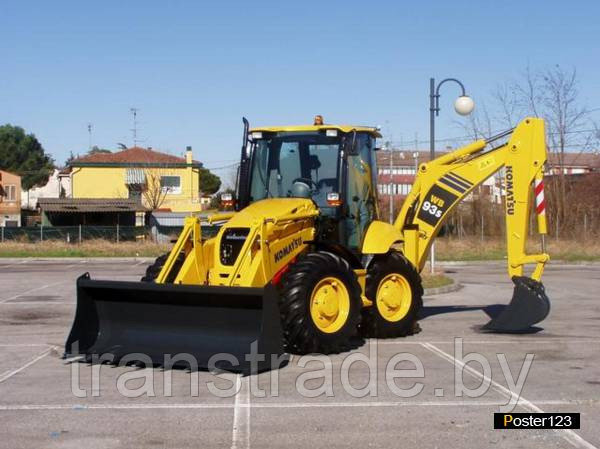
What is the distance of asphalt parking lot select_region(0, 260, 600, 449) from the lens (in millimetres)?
7266

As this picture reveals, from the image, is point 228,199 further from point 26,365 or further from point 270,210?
point 26,365

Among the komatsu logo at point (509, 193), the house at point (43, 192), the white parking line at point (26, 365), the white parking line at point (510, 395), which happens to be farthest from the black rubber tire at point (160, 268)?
the house at point (43, 192)

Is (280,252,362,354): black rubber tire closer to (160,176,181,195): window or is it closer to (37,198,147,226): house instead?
(37,198,147,226): house

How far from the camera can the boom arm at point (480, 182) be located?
13406 millimetres

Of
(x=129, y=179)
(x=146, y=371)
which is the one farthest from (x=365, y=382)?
(x=129, y=179)

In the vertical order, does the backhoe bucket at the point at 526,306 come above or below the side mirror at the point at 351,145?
below

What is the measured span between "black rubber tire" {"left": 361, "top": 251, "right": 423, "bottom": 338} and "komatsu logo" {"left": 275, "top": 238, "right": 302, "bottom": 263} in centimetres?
139

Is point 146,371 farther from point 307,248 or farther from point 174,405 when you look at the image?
point 307,248

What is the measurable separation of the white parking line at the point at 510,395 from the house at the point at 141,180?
56.7 m

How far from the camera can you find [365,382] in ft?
31.1

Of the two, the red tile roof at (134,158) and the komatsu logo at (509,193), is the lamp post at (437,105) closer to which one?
the komatsu logo at (509,193)

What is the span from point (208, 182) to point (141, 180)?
1586cm

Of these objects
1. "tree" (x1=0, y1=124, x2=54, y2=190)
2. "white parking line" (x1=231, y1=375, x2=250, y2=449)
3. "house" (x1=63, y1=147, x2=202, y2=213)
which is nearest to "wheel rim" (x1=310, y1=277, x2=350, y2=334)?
"white parking line" (x1=231, y1=375, x2=250, y2=449)

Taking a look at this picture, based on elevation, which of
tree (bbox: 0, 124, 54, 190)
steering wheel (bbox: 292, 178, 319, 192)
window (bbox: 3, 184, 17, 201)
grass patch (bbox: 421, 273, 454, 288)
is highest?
tree (bbox: 0, 124, 54, 190)
